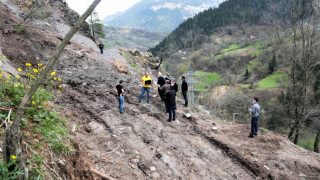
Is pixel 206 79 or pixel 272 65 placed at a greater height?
pixel 272 65

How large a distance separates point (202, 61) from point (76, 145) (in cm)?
8800

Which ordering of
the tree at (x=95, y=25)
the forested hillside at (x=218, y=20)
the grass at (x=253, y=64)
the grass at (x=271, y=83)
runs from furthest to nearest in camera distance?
the forested hillside at (x=218, y=20), the grass at (x=253, y=64), the grass at (x=271, y=83), the tree at (x=95, y=25)

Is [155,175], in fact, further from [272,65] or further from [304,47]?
[272,65]

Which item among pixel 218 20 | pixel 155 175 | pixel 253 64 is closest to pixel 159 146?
pixel 155 175

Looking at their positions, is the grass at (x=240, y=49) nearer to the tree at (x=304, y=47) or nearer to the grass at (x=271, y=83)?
the grass at (x=271, y=83)

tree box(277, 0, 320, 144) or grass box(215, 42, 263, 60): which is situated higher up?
grass box(215, 42, 263, 60)

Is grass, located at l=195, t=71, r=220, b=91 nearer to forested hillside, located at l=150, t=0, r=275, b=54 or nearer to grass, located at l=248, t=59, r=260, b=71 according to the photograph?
grass, located at l=248, t=59, r=260, b=71

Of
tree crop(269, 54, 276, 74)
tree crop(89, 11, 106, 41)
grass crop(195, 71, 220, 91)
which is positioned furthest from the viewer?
grass crop(195, 71, 220, 91)

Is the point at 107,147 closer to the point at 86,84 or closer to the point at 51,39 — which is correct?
the point at 86,84

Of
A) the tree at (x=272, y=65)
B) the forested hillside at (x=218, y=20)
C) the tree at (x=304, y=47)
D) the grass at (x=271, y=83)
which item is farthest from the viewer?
the forested hillside at (x=218, y=20)

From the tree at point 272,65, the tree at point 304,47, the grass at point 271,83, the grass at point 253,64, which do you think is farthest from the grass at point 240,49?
the tree at point 304,47

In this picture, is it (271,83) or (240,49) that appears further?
(240,49)

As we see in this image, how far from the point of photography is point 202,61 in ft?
291

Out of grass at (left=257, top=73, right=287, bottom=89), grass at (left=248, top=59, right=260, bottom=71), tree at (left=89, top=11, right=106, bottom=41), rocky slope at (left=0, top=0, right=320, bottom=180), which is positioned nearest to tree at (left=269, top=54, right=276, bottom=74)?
grass at (left=257, top=73, right=287, bottom=89)
